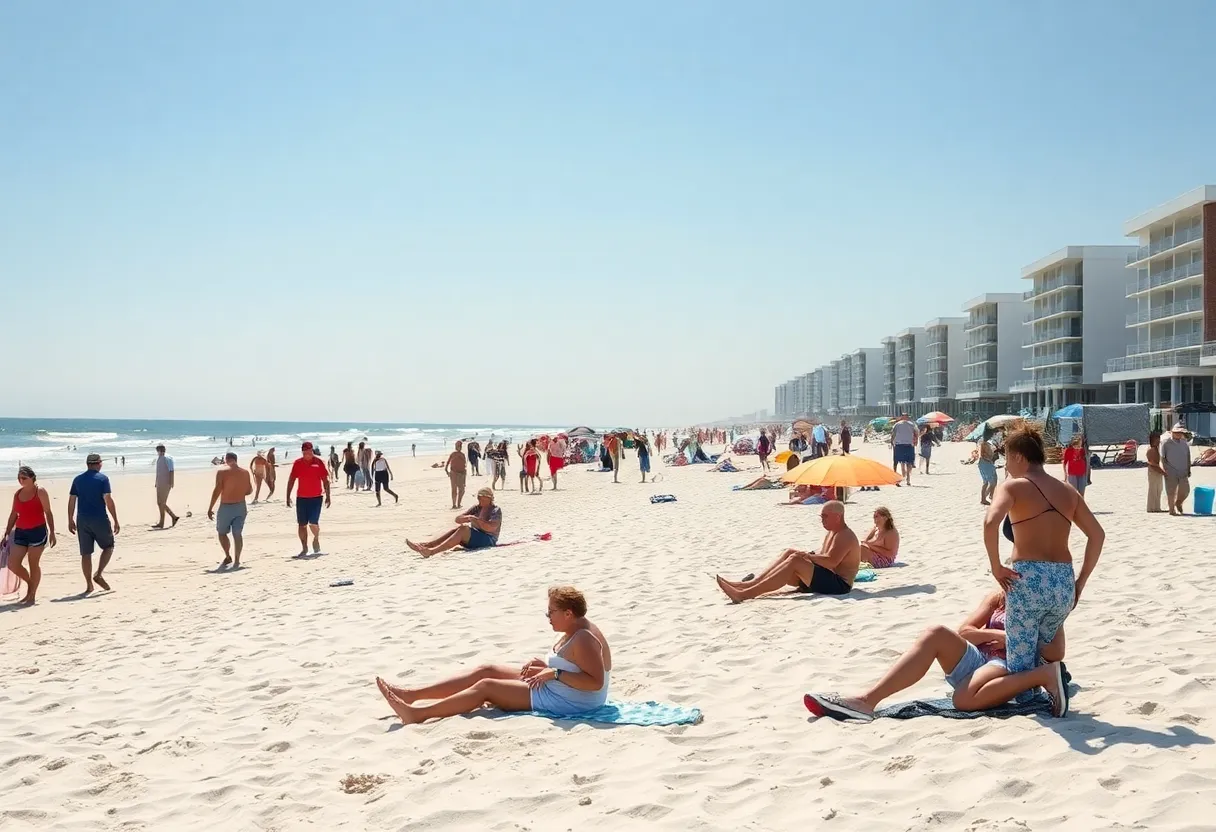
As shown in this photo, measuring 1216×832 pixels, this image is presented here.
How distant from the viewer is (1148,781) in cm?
354

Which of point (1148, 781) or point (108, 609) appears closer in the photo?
point (1148, 781)

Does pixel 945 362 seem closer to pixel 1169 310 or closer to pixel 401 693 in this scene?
pixel 1169 310

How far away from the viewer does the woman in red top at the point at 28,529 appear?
9.55 metres

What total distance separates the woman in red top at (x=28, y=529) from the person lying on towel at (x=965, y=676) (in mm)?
8651

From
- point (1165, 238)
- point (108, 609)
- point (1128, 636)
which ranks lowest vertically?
point (108, 609)

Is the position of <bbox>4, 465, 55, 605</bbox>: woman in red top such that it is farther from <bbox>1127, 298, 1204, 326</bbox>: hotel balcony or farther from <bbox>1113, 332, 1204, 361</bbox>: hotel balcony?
<bbox>1127, 298, 1204, 326</bbox>: hotel balcony

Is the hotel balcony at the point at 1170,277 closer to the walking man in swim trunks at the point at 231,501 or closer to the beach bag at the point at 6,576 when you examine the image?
the walking man in swim trunks at the point at 231,501

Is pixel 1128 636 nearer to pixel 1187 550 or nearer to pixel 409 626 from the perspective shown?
pixel 1187 550

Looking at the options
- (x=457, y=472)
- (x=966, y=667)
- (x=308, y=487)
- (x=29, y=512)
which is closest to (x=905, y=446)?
(x=457, y=472)

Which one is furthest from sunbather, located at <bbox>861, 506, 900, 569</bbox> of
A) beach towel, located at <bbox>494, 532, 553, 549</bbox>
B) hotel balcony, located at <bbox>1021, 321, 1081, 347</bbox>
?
hotel balcony, located at <bbox>1021, 321, 1081, 347</bbox>

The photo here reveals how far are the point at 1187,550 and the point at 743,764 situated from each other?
7502mm

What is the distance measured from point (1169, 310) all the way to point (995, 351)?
29839 mm

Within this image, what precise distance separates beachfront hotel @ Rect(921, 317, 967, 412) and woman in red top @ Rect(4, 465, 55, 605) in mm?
87347

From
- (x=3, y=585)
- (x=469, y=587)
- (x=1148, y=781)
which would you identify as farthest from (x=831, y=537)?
(x=3, y=585)
